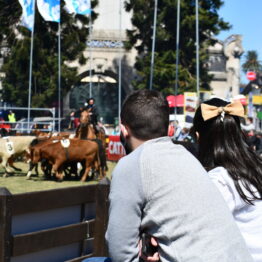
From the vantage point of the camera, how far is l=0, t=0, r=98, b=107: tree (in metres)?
40.1

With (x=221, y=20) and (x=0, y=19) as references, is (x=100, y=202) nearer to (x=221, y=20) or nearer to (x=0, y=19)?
(x=0, y=19)

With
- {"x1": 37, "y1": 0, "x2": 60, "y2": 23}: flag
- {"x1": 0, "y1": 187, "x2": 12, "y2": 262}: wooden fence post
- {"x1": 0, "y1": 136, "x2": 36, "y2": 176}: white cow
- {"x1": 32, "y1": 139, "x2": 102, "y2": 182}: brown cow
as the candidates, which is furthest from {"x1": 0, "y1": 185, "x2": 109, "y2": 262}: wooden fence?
{"x1": 37, "y1": 0, "x2": 60, "y2": 23}: flag

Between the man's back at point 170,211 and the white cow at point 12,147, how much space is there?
14.2 m

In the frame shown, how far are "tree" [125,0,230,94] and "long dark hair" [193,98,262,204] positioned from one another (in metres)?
40.5

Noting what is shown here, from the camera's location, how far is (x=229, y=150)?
3303mm

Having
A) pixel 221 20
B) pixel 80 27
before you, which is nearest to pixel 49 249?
pixel 80 27

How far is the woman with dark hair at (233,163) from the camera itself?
311 cm

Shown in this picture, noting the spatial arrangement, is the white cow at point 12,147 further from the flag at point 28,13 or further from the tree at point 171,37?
the tree at point 171,37

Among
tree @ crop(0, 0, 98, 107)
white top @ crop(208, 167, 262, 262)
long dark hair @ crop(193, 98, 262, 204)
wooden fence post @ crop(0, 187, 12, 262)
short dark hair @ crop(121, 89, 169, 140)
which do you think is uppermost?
tree @ crop(0, 0, 98, 107)

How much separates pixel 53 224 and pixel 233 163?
2.15 meters

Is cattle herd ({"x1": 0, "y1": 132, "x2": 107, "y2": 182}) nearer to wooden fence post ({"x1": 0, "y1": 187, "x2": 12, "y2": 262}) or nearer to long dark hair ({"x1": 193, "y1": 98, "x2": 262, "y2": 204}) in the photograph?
wooden fence post ({"x1": 0, "y1": 187, "x2": 12, "y2": 262})

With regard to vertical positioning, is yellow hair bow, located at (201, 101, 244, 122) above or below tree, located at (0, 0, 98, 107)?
below

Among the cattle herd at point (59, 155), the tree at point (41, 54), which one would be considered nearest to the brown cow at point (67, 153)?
the cattle herd at point (59, 155)

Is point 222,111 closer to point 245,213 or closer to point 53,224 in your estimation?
point 245,213
